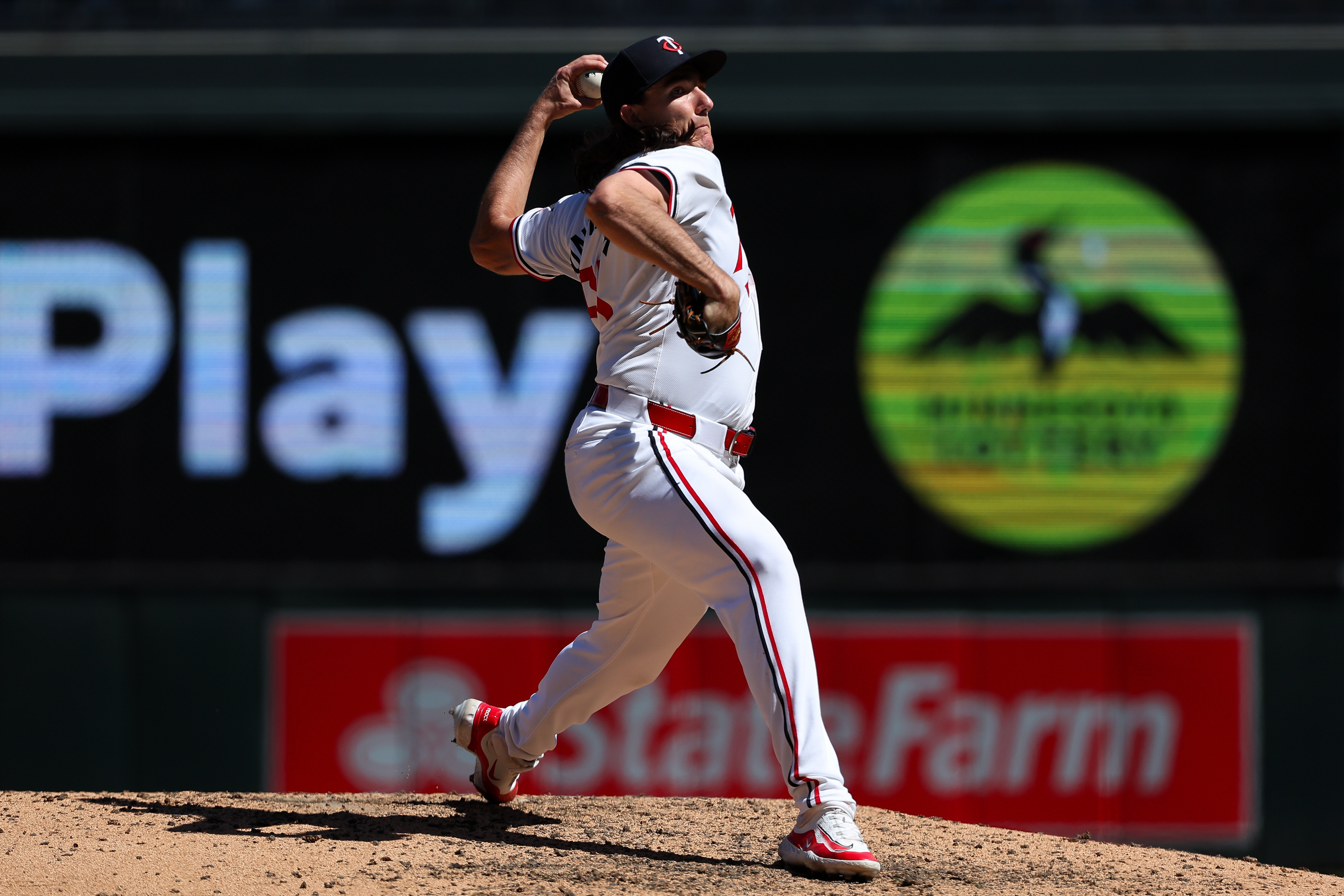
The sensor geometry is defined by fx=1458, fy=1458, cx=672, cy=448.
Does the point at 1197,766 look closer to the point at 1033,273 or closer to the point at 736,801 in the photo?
the point at 1033,273

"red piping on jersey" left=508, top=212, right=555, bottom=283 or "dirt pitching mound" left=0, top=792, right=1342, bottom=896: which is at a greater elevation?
"red piping on jersey" left=508, top=212, right=555, bottom=283

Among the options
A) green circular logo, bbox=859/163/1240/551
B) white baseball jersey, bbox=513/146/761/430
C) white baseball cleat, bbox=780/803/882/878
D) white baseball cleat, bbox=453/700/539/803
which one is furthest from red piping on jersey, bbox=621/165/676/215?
green circular logo, bbox=859/163/1240/551

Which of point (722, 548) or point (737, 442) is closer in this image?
point (722, 548)

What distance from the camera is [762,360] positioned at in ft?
22.0

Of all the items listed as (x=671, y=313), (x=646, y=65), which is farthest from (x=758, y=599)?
(x=646, y=65)

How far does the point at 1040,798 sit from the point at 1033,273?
2366mm

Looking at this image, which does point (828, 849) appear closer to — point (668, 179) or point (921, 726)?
point (668, 179)

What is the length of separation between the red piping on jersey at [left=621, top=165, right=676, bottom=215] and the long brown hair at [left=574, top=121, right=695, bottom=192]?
180 mm

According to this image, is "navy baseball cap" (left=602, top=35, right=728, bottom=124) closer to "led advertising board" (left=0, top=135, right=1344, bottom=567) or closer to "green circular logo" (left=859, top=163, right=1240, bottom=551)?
"led advertising board" (left=0, top=135, right=1344, bottom=567)

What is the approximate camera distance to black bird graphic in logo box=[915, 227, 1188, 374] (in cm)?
667

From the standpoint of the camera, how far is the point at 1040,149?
6.76 metres

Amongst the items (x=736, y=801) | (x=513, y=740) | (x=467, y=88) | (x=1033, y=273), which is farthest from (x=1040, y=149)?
(x=513, y=740)

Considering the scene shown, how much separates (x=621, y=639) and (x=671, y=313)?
30.8 inches

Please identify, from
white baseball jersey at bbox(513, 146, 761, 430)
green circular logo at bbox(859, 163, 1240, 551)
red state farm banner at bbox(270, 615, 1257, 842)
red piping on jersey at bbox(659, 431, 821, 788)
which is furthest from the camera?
green circular logo at bbox(859, 163, 1240, 551)
